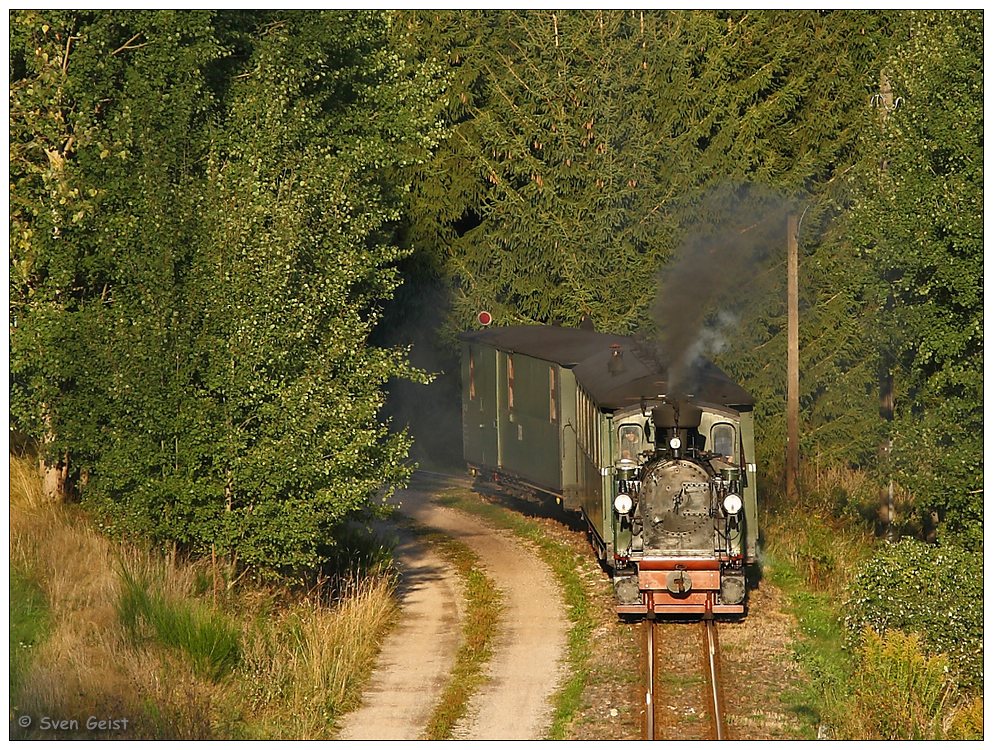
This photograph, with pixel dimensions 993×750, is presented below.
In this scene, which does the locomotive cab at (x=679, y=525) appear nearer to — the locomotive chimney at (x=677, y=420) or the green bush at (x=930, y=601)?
the locomotive chimney at (x=677, y=420)

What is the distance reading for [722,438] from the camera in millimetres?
20453

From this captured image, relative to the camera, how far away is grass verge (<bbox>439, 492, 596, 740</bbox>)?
1692 cm

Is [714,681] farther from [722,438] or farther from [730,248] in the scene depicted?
[730,248]

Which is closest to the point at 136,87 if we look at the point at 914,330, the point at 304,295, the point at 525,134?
the point at 304,295

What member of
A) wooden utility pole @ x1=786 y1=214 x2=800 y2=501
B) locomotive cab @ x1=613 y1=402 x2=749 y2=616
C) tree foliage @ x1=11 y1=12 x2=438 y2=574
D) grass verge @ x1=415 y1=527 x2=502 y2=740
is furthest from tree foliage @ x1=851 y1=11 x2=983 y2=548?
tree foliage @ x1=11 y1=12 x2=438 y2=574

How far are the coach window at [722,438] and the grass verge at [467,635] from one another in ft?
13.7

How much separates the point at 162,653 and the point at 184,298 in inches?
176

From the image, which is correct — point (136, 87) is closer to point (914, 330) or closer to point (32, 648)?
point (32, 648)

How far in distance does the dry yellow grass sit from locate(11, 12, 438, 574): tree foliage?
692 millimetres

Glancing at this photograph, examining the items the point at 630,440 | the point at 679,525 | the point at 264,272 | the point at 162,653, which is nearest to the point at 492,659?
the point at 679,525

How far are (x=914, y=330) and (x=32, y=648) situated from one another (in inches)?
510

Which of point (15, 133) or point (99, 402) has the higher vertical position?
point (15, 133)

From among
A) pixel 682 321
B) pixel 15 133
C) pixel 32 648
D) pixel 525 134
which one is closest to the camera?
pixel 32 648

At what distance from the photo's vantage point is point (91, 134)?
19.0m
